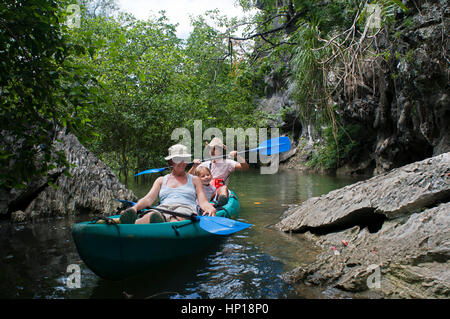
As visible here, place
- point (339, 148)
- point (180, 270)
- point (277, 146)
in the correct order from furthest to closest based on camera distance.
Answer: point (339, 148), point (277, 146), point (180, 270)

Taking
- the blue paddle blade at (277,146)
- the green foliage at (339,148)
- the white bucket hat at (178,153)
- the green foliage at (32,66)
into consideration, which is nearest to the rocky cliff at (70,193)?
the white bucket hat at (178,153)

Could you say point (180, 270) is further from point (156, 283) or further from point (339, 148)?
point (339, 148)

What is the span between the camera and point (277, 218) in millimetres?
5551

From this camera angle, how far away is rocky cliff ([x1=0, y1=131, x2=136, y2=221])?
17.6 feet

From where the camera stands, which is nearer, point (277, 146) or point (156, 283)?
point (156, 283)

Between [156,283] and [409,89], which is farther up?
[409,89]

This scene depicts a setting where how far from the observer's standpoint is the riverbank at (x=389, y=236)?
2.44 m

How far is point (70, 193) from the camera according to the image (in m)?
6.01

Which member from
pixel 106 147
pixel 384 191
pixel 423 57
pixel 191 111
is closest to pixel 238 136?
pixel 191 111

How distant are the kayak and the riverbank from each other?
1.12 m

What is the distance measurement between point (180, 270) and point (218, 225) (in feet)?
1.93

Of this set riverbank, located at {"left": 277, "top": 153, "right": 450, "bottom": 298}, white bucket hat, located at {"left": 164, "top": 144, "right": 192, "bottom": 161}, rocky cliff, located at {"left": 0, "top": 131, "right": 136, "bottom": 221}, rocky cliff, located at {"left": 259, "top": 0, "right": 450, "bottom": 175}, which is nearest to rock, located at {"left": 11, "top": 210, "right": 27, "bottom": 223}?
rocky cliff, located at {"left": 0, "top": 131, "right": 136, "bottom": 221}

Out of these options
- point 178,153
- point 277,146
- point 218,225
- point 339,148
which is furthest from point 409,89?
point 339,148
